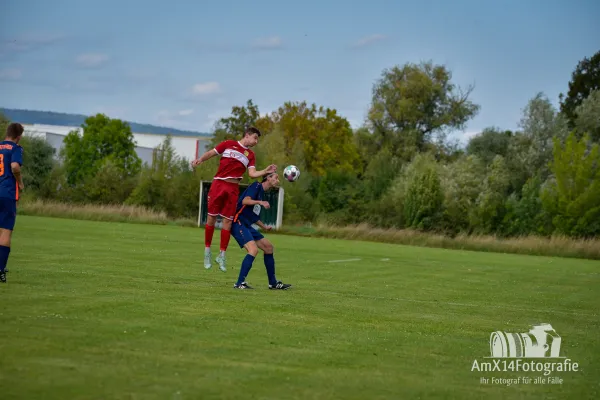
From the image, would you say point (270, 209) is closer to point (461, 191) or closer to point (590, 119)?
point (461, 191)

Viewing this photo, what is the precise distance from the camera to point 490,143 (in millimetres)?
83688

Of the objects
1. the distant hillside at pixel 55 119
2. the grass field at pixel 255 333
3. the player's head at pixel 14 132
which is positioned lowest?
the grass field at pixel 255 333

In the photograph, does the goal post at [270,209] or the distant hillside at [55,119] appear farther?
the distant hillside at [55,119]

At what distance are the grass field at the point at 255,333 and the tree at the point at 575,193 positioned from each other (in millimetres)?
31916

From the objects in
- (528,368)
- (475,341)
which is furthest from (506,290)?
(528,368)

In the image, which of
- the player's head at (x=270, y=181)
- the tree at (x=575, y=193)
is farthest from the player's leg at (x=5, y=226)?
the tree at (x=575, y=193)

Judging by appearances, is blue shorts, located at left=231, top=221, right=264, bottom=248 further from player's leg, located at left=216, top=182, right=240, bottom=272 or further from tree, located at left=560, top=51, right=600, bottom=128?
tree, located at left=560, top=51, right=600, bottom=128

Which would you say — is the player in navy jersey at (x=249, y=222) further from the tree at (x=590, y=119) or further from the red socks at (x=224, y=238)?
the tree at (x=590, y=119)

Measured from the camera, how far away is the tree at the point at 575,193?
48.6 metres

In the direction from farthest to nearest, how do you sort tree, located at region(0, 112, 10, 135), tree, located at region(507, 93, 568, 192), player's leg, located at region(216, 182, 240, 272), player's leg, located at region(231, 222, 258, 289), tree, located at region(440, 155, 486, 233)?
tree, located at region(507, 93, 568, 192) → tree, located at region(0, 112, 10, 135) → tree, located at region(440, 155, 486, 233) → player's leg, located at region(216, 182, 240, 272) → player's leg, located at region(231, 222, 258, 289)

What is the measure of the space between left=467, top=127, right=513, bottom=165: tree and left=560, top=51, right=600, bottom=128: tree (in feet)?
20.1

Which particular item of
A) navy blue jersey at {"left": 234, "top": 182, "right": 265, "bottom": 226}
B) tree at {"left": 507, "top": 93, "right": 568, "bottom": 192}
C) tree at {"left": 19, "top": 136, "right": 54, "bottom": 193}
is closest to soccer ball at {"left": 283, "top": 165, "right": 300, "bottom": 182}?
navy blue jersey at {"left": 234, "top": 182, "right": 265, "bottom": 226}

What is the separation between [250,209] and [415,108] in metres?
71.1

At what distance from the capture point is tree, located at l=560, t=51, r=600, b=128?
80.1 meters
